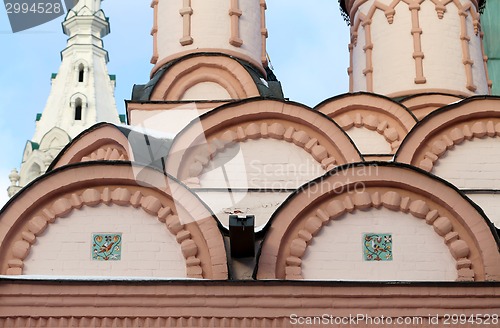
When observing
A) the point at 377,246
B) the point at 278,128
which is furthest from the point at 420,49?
the point at 377,246

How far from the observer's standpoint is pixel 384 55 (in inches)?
560

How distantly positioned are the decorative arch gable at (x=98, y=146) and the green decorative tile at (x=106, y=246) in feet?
5.81

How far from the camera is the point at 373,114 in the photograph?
12.7 metres

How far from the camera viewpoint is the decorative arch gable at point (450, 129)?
11.3 metres

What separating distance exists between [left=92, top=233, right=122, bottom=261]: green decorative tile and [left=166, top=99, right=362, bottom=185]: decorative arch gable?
1.99 metres

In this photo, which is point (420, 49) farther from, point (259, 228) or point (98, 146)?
point (259, 228)

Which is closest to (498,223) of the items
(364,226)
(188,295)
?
(364,226)

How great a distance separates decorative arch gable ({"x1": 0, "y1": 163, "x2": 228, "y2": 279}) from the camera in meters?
9.29

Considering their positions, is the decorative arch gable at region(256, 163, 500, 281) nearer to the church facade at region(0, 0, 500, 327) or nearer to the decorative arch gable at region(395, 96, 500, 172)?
the church facade at region(0, 0, 500, 327)

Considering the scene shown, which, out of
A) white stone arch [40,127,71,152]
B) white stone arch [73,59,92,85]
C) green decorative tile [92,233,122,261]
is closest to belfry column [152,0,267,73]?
green decorative tile [92,233,122,261]

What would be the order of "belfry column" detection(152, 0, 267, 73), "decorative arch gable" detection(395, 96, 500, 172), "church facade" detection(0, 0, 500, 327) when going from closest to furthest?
"church facade" detection(0, 0, 500, 327)
"decorative arch gable" detection(395, 96, 500, 172)
"belfry column" detection(152, 0, 267, 73)

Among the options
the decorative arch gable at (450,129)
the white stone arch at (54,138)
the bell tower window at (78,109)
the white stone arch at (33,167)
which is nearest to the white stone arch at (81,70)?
the bell tower window at (78,109)

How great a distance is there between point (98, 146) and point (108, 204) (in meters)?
2.03

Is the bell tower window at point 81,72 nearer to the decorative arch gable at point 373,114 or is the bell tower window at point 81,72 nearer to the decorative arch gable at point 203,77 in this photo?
the decorative arch gable at point 203,77
